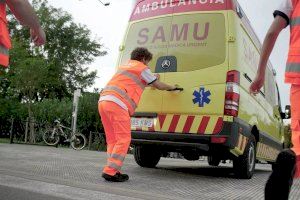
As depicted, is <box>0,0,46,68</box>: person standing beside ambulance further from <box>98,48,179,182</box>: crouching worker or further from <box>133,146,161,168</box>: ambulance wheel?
<box>133,146,161,168</box>: ambulance wheel

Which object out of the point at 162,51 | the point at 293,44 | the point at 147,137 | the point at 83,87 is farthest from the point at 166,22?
the point at 83,87

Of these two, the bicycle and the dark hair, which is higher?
the dark hair

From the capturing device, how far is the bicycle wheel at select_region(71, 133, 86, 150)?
56.3 ft

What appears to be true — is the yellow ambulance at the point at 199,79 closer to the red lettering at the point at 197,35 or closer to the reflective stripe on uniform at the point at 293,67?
the red lettering at the point at 197,35

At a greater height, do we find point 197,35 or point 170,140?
point 197,35

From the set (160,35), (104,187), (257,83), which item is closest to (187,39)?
(160,35)

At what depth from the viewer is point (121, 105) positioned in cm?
582

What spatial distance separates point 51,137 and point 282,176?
1604 cm

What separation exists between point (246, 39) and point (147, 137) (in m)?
2.16

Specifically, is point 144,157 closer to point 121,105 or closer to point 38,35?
point 121,105

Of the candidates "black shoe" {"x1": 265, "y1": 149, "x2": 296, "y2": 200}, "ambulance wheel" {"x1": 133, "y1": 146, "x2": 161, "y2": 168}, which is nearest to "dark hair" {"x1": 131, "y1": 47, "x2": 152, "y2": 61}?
"ambulance wheel" {"x1": 133, "y1": 146, "x2": 161, "y2": 168}

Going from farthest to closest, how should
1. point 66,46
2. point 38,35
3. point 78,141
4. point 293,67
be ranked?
point 66,46
point 78,141
point 38,35
point 293,67

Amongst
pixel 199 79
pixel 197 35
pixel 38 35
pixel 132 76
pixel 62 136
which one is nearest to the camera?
pixel 38 35

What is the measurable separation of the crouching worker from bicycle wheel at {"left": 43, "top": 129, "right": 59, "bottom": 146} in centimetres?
1203
